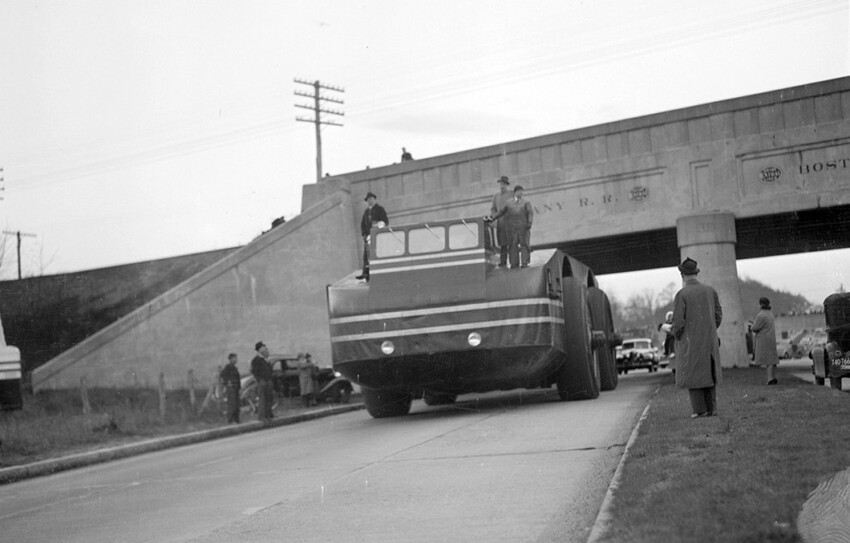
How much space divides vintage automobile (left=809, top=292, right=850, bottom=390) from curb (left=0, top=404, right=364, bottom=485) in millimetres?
10760

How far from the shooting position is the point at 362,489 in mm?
8148

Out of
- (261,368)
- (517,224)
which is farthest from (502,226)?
(261,368)

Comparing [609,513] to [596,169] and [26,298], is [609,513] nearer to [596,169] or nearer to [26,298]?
[596,169]

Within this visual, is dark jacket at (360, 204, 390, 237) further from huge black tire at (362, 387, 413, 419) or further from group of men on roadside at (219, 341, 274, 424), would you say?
group of men on roadside at (219, 341, 274, 424)

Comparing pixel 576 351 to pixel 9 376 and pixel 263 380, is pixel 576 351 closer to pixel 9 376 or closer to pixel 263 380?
pixel 263 380

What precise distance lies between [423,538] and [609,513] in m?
1.18

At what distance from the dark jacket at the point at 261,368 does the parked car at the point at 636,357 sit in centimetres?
2521

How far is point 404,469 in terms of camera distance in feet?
30.2

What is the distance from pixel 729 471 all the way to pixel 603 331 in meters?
12.4

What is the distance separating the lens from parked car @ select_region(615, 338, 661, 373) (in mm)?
42688

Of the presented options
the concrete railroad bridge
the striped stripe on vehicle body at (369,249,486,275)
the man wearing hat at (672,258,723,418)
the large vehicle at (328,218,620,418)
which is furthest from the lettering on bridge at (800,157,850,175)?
the man wearing hat at (672,258,723,418)

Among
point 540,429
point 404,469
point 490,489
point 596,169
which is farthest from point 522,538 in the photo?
point 596,169

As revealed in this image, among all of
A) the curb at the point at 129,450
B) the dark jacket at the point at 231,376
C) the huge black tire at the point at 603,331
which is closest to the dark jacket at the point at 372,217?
the huge black tire at the point at 603,331

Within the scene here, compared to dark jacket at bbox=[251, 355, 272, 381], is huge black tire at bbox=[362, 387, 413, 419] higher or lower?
lower
